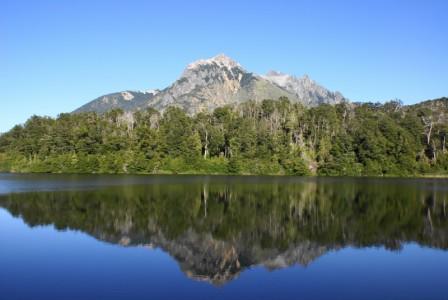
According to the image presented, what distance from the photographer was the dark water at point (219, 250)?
19.8 meters

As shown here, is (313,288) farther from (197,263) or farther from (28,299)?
(28,299)

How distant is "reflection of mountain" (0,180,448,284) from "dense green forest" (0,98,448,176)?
75053 millimetres

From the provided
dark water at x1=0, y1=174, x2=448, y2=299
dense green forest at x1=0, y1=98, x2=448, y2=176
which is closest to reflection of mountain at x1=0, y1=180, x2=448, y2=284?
dark water at x1=0, y1=174, x2=448, y2=299

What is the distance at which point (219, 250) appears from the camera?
27.8 m

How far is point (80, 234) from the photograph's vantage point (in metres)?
32.2

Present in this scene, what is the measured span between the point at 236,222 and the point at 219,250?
10.1m

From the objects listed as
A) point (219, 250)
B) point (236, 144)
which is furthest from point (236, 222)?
point (236, 144)

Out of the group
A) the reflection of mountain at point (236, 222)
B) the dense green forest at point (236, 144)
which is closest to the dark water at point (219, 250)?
the reflection of mountain at point (236, 222)

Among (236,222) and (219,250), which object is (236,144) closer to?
(236,222)

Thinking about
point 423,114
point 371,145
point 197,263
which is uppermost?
point 423,114

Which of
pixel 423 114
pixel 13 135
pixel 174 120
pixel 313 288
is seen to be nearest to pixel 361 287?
pixel 313 288

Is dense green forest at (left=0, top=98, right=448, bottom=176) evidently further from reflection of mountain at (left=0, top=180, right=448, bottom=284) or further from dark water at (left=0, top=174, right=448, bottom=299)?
dark water at (left=0, top=174, right=448, bottom=299)

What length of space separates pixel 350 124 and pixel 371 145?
61.4 ft

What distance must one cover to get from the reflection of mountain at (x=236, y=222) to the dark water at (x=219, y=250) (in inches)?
4.0
